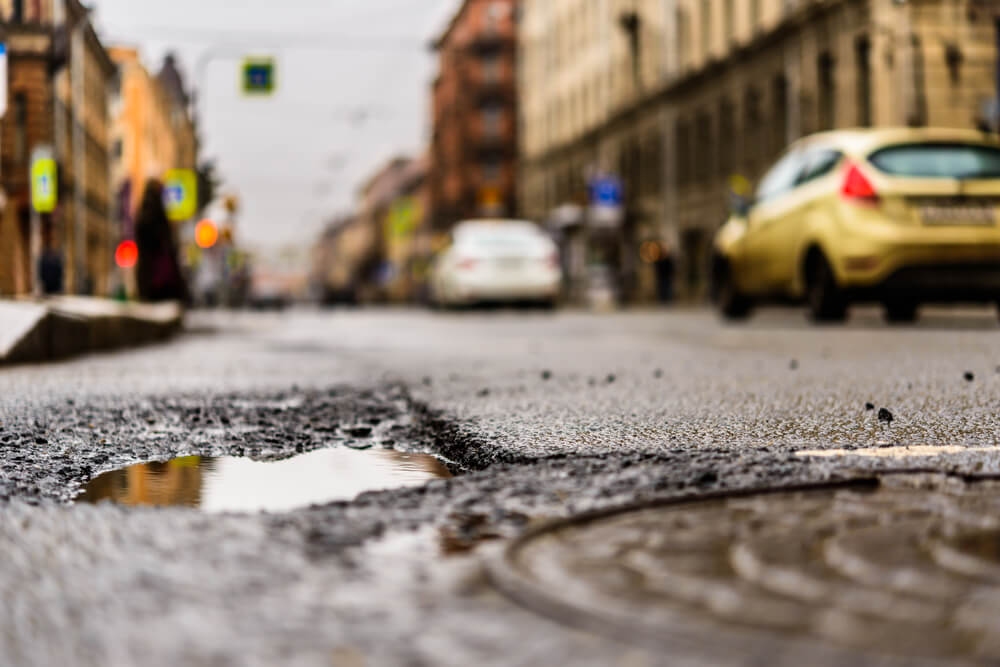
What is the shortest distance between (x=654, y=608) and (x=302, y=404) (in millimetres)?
4123

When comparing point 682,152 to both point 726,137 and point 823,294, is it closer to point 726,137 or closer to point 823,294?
point 726,137

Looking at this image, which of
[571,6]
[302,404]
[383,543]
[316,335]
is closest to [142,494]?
[383,543]

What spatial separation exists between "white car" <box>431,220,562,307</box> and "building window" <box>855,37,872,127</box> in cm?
1163

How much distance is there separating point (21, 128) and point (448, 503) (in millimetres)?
10348

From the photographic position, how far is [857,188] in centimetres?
1234

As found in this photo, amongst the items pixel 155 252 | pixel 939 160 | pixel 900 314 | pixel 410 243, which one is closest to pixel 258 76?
pixel 155 252

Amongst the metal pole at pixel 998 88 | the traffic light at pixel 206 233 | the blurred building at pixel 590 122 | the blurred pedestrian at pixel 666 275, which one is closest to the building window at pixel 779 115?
the blurred pedestrian at pixel 666 275

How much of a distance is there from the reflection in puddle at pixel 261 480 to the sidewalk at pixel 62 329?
5137 mm

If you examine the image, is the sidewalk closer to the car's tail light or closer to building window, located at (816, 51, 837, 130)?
the car's tail light

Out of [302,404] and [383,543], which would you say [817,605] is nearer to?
[383,543]

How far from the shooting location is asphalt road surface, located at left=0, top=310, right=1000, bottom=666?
6.53 feet

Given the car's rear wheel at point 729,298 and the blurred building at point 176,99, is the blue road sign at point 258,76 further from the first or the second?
the blurred building at point 176,99

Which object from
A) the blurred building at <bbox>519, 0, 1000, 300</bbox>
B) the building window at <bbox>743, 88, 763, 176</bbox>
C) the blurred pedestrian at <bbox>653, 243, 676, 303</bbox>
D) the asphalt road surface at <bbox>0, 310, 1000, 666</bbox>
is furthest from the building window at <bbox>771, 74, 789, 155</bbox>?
the asphalt road surface at <bbox>0, 310, 1000, 666</bbox>

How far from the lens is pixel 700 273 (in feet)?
148
